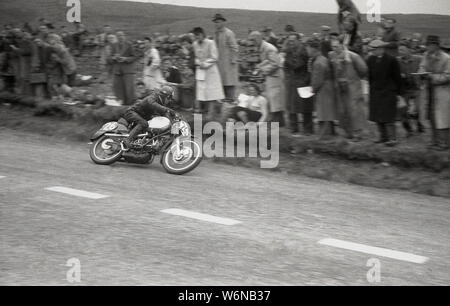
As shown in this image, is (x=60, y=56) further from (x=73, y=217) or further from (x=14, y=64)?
(x=73, y=217)

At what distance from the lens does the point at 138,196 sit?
998cm

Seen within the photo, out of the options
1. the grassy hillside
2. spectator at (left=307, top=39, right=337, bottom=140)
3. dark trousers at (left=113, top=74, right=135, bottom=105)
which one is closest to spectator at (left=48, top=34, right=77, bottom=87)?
dark trousers at (left=113, top=74, right=135, bottom=105)

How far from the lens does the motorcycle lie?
11852 mm

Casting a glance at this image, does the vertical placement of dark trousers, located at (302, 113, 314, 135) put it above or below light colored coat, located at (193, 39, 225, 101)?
below

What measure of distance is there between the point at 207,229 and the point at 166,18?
13.8 m

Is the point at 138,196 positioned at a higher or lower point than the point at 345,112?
lower

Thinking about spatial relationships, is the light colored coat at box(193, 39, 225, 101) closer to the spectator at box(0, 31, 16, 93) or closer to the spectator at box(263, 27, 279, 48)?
the spectator at box(263, 27, 279, 48)

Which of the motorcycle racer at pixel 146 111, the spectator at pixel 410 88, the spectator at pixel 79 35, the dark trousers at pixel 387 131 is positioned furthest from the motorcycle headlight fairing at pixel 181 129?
the spectator at pixel 79 35

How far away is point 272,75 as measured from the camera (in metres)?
14.1

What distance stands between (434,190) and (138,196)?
16.2ft

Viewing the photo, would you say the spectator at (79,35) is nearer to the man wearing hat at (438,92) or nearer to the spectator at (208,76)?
the spectator at (208,76)

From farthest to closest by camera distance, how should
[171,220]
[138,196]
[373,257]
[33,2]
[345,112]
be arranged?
[33,2] < [345,112] < [138,196] < [171,220] < [373,257]

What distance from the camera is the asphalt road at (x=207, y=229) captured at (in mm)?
6699

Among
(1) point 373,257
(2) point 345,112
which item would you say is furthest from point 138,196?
(2) point 345,112
